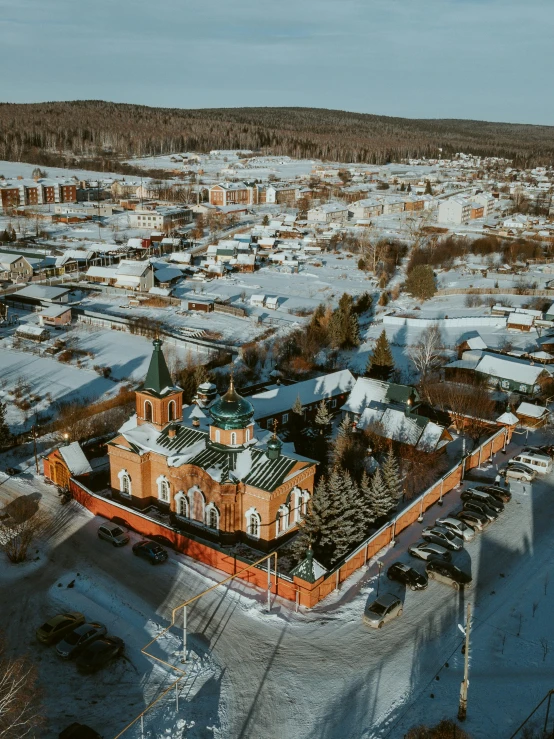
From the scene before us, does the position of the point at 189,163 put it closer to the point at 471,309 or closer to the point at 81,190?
the point at 81,190

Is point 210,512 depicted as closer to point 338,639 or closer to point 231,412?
point 231,412

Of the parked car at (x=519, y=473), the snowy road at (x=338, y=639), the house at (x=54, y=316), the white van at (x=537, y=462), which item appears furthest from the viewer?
the house at (x=54, y=316)

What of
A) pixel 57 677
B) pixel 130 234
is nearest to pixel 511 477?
pixel 57 677

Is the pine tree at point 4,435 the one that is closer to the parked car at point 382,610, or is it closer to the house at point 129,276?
the parked car at point 382,610

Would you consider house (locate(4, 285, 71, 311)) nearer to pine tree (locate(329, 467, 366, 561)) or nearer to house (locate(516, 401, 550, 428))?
house (locate(516, 401, 550, 428))

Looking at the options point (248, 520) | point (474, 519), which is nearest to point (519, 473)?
point (474, 519)

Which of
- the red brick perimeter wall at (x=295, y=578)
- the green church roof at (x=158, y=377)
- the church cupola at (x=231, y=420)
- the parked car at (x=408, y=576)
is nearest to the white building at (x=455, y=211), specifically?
the red brick perimeter wall at (x=295, y=578)
